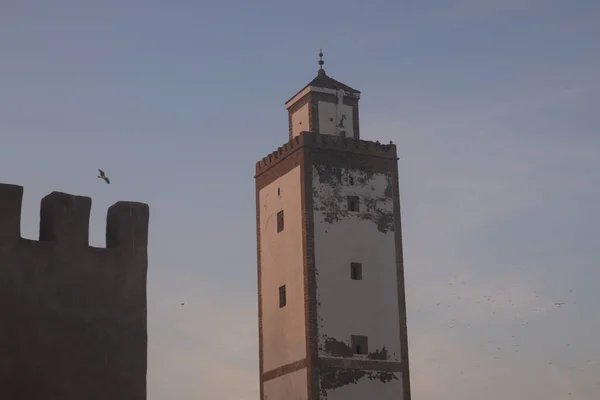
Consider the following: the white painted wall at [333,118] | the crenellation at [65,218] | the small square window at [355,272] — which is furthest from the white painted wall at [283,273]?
the crenellation at [65,218]

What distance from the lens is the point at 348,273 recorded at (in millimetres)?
33531

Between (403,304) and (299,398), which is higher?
(403,304)

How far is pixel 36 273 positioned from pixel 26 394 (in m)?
1.64

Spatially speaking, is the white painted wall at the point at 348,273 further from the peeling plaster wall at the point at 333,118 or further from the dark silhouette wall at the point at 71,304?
the dark silhouette wall at the point at 71,304

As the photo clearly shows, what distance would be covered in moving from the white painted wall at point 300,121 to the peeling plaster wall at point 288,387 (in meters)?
7.76

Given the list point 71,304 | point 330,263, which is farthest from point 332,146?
point 71,304

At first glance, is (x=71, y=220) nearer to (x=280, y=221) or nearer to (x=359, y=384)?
(x=359, y=384)

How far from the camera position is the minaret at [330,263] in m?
32.6

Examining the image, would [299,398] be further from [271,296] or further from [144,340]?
[144,340]

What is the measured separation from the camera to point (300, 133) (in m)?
34.3

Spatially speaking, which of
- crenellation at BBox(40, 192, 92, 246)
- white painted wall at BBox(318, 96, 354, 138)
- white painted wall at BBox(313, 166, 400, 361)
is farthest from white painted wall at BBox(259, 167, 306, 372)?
crenellation at BBox(40, 192, 92, 246)

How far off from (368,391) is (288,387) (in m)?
2.36

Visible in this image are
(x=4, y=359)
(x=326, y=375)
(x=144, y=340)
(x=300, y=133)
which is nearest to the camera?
(x=4, y=359)

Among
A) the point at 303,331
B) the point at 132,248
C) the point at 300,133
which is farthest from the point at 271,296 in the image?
the point at 132,248
